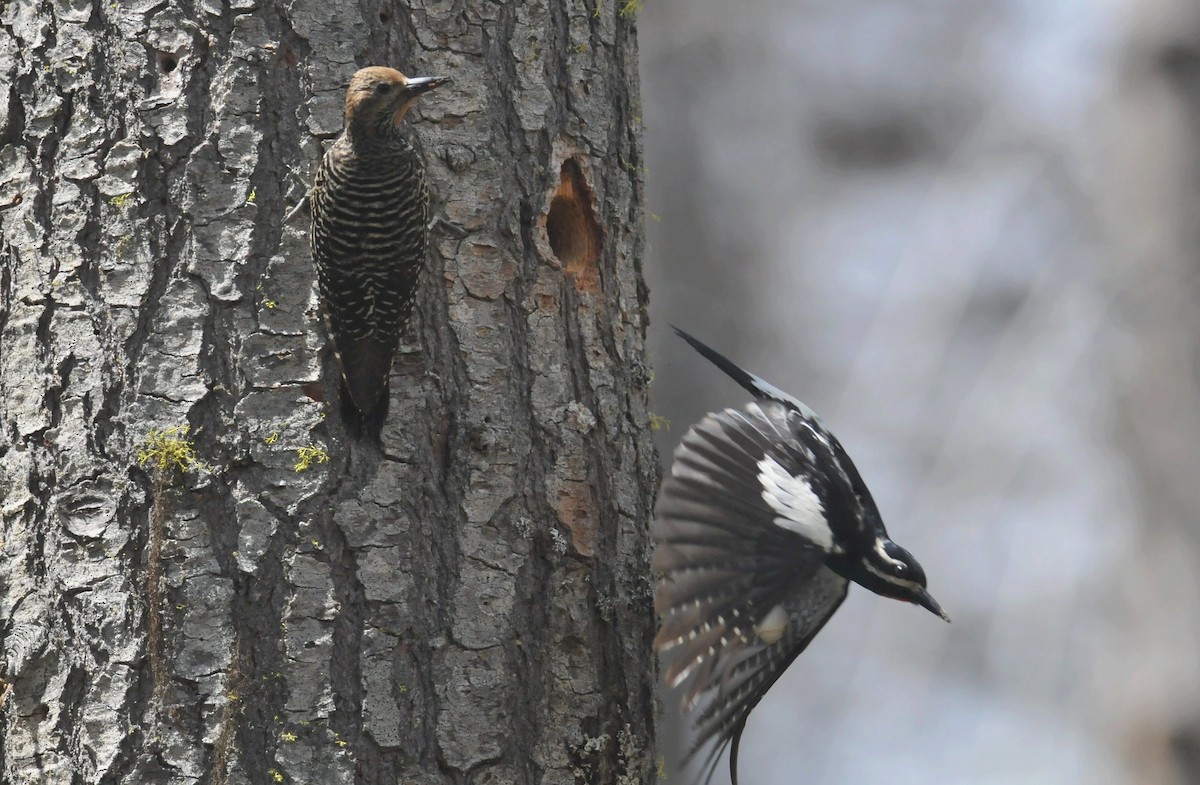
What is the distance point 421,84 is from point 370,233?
1.19 ft

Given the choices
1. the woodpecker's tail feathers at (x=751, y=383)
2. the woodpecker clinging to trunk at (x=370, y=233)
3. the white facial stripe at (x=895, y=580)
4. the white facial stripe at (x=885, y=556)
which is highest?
the woodpecker clinging to trunk at (x=370, y=233)

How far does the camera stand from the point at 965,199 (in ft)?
26.7

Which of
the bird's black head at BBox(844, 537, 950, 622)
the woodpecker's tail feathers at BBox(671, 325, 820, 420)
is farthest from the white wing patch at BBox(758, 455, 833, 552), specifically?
the woodpecker's tail feathers at BBox(671, 325, 820, 420)

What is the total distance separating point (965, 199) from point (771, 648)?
18.6 feet

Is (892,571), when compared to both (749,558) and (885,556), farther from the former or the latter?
(749,558)

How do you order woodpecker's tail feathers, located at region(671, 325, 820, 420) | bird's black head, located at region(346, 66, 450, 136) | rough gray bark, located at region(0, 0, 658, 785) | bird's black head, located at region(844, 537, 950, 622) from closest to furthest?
rough gray bark, located at region(0, 0, 658, 785) → bird's black head, located at region(346, 66, 450, 136) → bird's black head, located at region(844, 537, 950, 622) → woodpecker's tail feathers, located at region(671, 325, 820, 420)

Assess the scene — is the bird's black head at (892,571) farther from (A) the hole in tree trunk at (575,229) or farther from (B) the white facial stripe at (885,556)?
(A) the hole in tree trunk at (575,229)

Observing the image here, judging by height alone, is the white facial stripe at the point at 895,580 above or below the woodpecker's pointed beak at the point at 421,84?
below

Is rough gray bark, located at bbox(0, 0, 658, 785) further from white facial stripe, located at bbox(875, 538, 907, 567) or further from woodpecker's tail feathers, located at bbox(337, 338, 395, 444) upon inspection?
white facial stripe, located at bbox(875, 538, 907, 567)

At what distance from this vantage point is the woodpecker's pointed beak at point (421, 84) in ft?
8.92

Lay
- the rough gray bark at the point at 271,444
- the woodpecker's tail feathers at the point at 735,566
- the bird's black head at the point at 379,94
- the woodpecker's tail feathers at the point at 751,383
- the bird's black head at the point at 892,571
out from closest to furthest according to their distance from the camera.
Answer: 1. the rough gray bark at the point at 271,444
2. the bird's black head at the point at 379,94
3. the woodpecker's tail feathers at the point at 735,566
4. the bird's black head at the point at 892,571
5. the woodpecker's tail feathers at the point at 751,383

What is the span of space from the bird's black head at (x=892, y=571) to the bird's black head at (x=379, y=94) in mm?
1552

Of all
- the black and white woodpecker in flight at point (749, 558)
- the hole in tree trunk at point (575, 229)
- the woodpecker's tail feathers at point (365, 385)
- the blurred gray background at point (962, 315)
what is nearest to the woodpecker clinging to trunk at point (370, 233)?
the woodpecker's tail feathers at point (365, 385)

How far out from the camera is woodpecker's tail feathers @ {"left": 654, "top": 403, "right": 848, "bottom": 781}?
2.94m
